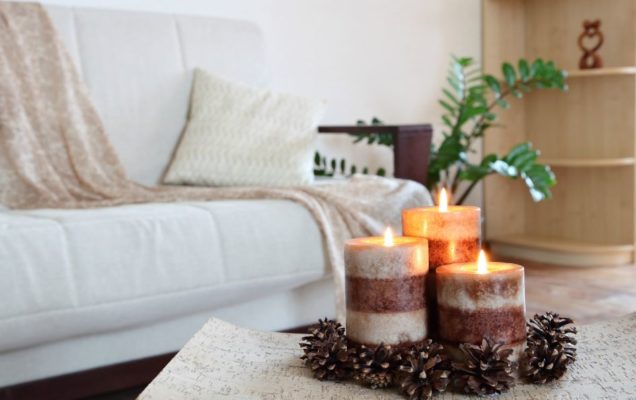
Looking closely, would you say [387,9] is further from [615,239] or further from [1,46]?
[1,46]

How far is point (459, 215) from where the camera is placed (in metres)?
0.75

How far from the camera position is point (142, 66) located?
228 centimetres

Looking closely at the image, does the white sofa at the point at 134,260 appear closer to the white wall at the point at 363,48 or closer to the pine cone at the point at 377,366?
the white wall at the point at 363,48

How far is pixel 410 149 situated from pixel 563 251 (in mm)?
1305

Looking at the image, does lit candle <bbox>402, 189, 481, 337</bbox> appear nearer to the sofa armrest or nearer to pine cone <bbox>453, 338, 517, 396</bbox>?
pine cone <bbox>453, 338, 517, 396</bbox>

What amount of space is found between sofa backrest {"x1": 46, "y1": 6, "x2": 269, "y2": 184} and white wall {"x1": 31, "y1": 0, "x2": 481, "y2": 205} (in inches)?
10.8

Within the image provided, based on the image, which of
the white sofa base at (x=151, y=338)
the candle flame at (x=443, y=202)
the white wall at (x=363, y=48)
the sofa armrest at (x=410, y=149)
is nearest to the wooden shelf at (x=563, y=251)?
the white wall at (x=363, y=48)

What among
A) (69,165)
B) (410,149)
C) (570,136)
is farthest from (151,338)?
(570,136)

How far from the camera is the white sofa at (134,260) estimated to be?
1.47m

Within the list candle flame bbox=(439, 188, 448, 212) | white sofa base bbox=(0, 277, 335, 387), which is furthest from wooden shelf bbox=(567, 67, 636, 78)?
candle flame bbox=(439, 188, 448, 212)

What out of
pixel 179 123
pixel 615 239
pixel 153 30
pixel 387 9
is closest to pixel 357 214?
pixel 179 123

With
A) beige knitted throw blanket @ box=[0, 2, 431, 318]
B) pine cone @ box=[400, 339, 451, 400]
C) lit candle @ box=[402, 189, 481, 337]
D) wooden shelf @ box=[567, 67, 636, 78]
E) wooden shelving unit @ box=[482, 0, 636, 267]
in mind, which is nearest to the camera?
pine cone @ box=[400, 339, 451, 400]

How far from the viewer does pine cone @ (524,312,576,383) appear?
2.19 ft

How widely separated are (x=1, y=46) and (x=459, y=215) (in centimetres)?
162
